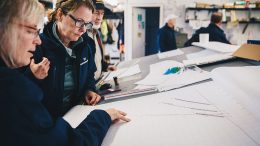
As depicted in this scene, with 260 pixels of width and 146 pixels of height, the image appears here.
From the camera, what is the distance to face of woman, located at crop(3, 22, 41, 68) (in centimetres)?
69

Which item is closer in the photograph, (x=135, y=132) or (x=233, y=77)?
(x=135, y=132)

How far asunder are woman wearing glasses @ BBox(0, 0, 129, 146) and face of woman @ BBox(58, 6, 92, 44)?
64 cm

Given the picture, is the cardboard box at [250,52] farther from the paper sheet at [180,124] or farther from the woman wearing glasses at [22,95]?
the woman wearing glasses at [22,95]

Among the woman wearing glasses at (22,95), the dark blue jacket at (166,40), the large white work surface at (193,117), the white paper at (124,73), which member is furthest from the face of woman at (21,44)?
the dark blue jacket at (166,40)

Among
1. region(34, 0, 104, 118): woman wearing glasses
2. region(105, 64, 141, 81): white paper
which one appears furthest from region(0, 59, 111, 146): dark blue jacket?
region(105, 64, 141, 81): white paper

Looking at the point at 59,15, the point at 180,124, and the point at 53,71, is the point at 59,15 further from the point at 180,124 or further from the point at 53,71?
the point at 180,124

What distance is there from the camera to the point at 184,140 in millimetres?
868

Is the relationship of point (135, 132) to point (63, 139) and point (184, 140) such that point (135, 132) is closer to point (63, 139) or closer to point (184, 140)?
point (184, 140)

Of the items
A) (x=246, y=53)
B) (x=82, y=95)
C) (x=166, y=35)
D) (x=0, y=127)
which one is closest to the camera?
(x=0, y=127)

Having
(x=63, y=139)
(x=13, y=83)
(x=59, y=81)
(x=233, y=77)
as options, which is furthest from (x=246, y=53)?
(x=13, y=83)

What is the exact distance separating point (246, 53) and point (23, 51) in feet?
5.46

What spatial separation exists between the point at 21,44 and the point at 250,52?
1672 mm

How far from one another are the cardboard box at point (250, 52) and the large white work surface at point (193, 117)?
1.95 ft

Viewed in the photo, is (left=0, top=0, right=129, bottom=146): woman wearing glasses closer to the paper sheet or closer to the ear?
the paper sheet
